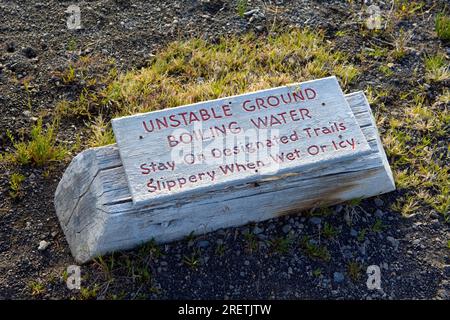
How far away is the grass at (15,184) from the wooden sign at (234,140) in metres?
0.75

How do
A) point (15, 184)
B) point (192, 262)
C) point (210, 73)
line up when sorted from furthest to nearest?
point (210, 73)
point (15, 184)
point (192, 262)

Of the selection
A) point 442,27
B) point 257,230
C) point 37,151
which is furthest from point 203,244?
point 442,27

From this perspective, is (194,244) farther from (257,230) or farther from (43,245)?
(43,245)

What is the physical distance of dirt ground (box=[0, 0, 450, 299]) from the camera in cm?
345

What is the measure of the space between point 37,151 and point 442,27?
10.5 feet

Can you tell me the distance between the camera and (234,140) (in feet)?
11.6

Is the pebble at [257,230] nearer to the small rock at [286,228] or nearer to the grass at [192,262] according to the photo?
the small rock at [286,228]

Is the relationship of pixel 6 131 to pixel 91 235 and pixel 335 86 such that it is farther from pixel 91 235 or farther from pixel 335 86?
pixel 335 86

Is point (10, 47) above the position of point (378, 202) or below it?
above

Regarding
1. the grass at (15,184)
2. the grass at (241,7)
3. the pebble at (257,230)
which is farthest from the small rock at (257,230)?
the grass at (241,7)

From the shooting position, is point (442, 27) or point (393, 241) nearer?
point (393, 241)

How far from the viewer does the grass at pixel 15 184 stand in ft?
12.5

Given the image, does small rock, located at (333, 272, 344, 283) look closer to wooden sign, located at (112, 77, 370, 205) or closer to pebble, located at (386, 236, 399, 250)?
pebble, located at (386, 236, 399, 250)
